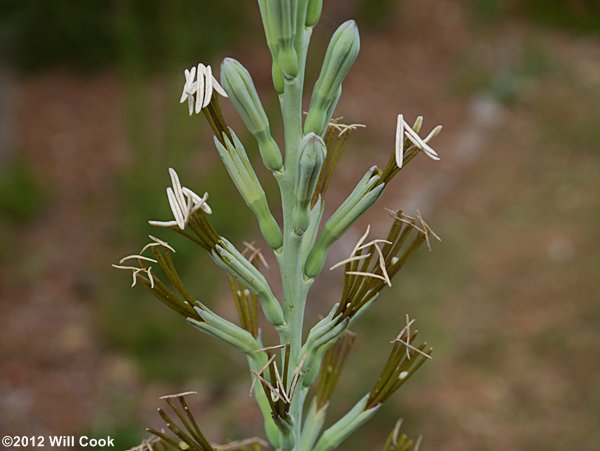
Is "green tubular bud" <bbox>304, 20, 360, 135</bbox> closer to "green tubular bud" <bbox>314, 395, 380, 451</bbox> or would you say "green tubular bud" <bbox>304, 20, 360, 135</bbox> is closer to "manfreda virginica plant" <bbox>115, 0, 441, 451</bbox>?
"manfreda virginica plant" <bbox>115, 0, 441, 451</bbox>

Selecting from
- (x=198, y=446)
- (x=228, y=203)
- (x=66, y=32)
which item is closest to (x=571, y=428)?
(x=228, y=203)

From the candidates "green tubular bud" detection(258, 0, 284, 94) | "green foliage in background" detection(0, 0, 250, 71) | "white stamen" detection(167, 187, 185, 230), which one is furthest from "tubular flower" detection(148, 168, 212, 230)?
"green foliage in background" detection(0, 0, 250, 71)

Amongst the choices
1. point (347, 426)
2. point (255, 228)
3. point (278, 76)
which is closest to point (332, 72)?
point (278, 76)

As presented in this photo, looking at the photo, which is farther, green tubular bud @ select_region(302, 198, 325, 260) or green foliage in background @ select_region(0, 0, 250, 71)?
green foliage in background @ select_region(0, 0, 250, 71)

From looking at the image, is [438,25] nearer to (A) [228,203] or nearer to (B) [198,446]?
(A) [228,203]

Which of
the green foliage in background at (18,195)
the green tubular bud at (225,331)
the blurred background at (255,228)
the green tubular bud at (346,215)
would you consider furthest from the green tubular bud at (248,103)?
the green foliage in background at (18,195)
